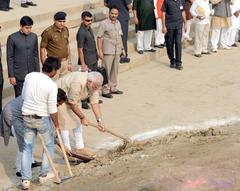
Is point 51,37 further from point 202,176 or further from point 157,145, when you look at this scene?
point 202,176

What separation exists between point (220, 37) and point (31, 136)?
30.4ft

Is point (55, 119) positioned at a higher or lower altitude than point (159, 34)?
lower

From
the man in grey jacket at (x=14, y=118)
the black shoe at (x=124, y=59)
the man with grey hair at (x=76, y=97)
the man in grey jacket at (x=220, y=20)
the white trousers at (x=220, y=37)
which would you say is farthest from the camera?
the white trousers at (x=220, y=37)

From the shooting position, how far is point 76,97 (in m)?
8.60

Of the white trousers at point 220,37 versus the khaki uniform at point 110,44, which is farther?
the white trousers at point 220,37

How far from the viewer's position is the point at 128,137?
10062mm

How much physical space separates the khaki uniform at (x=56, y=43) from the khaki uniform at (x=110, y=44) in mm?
1113

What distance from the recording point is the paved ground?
401 inches

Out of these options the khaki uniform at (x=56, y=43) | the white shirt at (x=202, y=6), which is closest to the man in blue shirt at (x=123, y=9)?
the white shirt at (x=202, y=6)

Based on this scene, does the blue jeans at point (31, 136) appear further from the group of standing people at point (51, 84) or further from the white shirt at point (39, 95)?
the white shirt at point (39, 95)

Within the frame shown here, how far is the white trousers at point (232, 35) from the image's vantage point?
16.0 m

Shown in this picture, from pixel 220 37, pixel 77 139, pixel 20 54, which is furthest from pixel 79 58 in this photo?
pixel 220 37

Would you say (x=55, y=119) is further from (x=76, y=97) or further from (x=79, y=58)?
(x=79, y=58)

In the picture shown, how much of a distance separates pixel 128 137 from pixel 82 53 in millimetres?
1917
